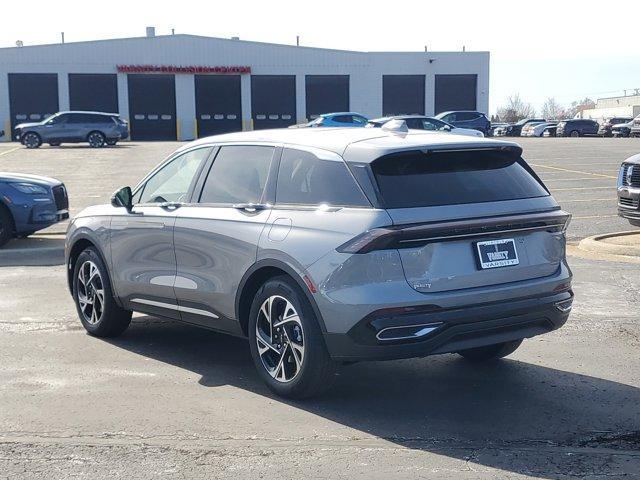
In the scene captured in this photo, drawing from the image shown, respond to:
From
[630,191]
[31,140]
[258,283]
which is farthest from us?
[31,140]

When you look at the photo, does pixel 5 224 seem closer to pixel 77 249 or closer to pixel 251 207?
pixel 77 249

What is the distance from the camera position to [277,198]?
6152 mm

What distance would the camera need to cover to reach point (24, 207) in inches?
521

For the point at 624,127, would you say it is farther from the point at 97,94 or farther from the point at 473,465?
the point at 473,465

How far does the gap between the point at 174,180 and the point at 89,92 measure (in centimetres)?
5431

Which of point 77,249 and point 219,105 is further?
point 219,105

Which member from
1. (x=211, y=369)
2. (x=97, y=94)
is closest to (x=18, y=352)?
(x=211, y=369)

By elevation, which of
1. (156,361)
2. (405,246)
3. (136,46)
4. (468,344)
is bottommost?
(156,361)

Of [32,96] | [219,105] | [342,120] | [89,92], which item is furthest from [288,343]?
[32,96]

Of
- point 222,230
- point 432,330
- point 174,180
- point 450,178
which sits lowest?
point 432,330

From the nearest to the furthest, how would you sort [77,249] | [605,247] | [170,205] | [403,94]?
1. [170,205]
2. [77,249]
3. [605,247]
4. [403,94]

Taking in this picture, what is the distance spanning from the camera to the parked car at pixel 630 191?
39.1ft

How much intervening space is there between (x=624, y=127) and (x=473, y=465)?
59174 mm

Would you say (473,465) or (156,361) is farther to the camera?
(156,361)
